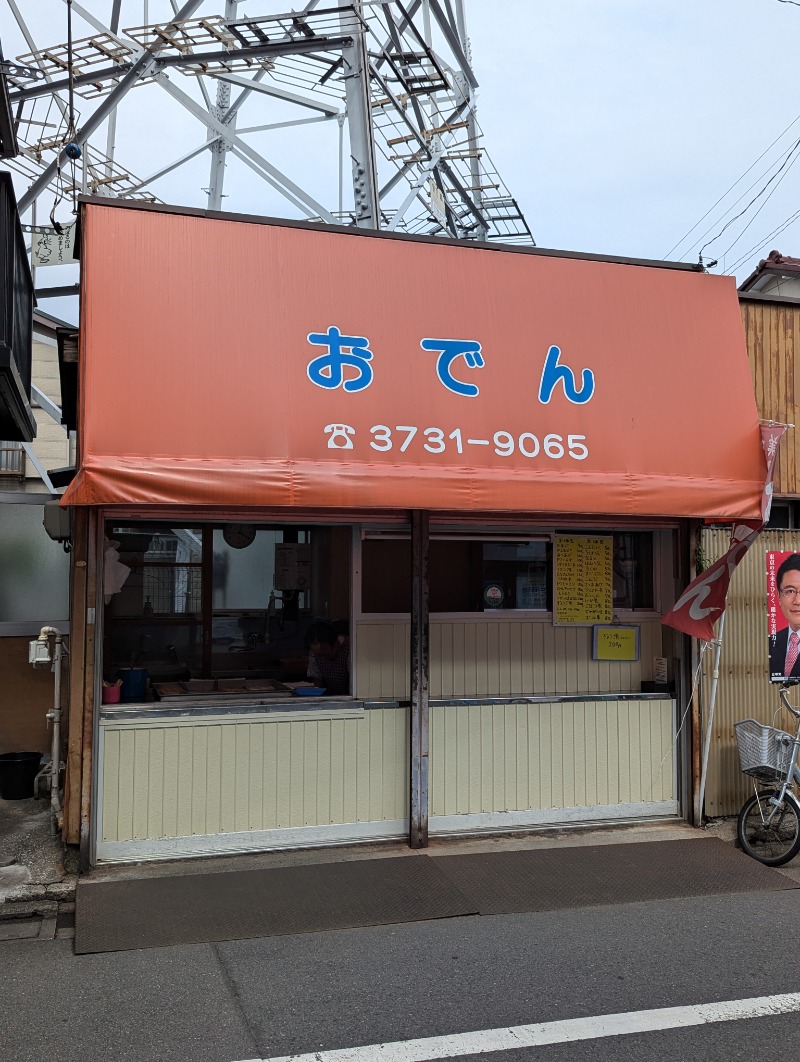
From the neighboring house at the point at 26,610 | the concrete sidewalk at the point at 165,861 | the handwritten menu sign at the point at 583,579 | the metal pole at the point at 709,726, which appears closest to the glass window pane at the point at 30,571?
the neighboring house at the point at 26,610

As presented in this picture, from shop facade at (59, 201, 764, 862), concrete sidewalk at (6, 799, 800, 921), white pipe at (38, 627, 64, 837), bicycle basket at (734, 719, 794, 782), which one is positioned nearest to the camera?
concrete sidewalk at (6, 799, 800, 921)

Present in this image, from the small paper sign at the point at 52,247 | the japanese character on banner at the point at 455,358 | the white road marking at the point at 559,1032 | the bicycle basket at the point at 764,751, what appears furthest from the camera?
the small paper sign at the point at 52,247

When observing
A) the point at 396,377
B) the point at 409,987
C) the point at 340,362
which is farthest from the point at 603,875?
the point at 340,362

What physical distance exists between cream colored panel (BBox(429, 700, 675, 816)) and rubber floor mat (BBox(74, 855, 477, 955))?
2.90ft

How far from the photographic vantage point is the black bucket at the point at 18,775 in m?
7.64

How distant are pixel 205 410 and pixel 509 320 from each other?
2538 millimetres

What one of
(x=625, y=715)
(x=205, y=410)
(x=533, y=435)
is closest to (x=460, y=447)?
(x=533, y=435)

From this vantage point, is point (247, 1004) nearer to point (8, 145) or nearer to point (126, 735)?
point (126, 735)

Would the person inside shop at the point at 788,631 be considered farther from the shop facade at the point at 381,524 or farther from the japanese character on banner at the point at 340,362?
the japanese character on banner at the point at 340,362

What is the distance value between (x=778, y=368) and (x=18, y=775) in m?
8.08

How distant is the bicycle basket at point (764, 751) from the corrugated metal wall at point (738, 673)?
1.73ft

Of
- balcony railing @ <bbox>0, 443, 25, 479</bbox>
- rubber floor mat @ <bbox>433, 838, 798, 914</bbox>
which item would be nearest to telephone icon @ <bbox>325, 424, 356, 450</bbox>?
rubber floor mat @ <bbox>433, 838, 798, 914</bbox>

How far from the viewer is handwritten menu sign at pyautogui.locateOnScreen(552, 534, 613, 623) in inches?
300

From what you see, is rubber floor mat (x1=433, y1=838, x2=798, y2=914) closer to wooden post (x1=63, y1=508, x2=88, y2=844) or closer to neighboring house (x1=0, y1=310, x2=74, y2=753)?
wooden post (x1=63, y1=508, x2=88, y2=844)
